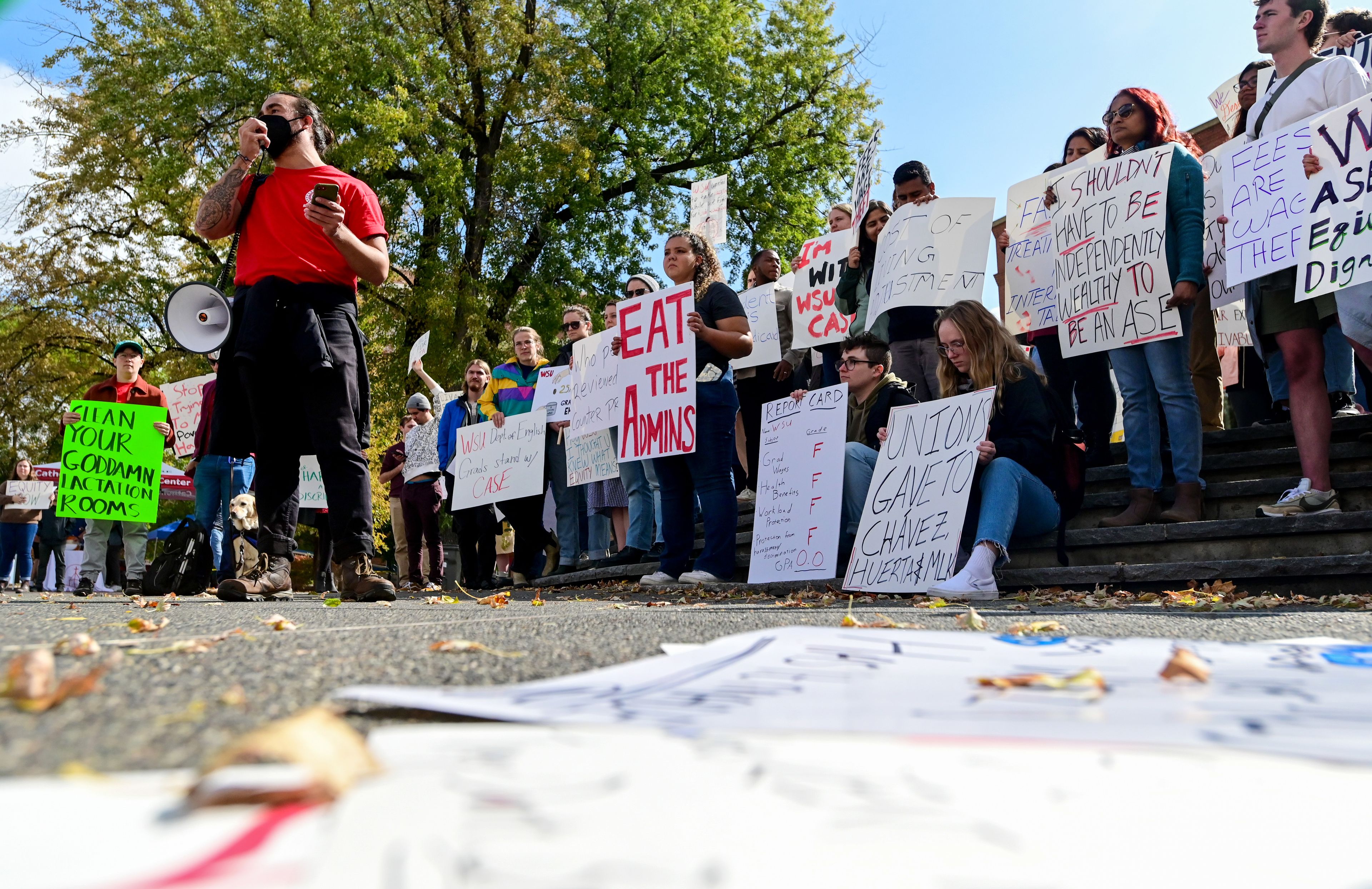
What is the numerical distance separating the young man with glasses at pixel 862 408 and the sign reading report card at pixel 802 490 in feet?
0.26

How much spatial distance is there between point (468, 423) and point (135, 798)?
833 centimetres

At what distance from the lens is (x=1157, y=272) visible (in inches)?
215

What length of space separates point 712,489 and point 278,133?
2.85 meters

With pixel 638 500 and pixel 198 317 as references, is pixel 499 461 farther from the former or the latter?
pixel 198 317

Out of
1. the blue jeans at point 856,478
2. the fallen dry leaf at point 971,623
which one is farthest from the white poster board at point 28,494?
the fallen dry leaf at point 971,623

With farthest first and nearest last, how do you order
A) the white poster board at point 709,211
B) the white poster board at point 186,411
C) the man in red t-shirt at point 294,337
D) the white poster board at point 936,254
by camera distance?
the white poster board at point 186,411
the white poster board at point 709,211
the white poster board at point 936,254
the man in red t-shirt at point 294,337

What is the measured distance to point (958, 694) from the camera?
151 cm

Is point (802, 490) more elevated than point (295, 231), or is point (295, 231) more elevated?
point (295, 231)

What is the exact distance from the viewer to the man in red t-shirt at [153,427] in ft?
26.9

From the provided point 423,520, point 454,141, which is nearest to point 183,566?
point 423,520

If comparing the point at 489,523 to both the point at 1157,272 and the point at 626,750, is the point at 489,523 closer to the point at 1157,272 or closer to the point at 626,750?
the point at 1157,272

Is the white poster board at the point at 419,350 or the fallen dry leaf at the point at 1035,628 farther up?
the white poster board at the point at 419,350

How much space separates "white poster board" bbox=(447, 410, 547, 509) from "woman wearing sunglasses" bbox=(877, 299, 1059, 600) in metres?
3.82

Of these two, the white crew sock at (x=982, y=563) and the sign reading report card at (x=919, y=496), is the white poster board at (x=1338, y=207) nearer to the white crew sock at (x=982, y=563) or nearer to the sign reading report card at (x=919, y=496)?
the sign reading report card at (x=919, y=496)
